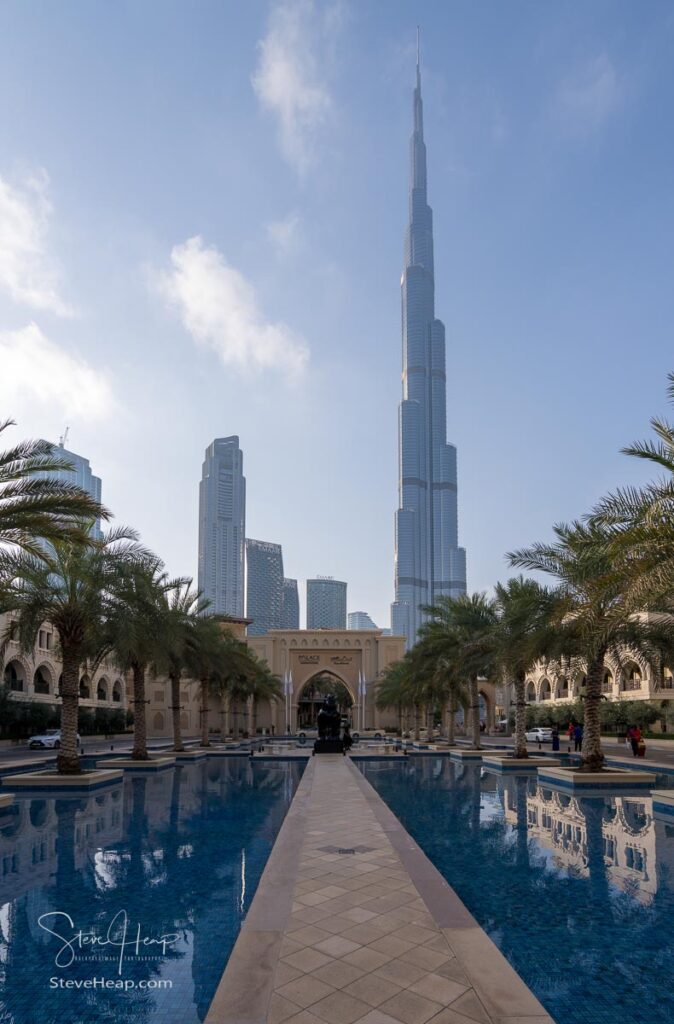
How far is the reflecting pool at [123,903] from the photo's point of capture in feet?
17.0

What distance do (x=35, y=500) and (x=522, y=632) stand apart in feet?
45.2

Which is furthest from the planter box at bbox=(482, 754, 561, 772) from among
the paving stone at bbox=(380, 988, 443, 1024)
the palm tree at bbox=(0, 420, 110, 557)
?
the paving stone at bbox=(380, 988, 443, 1024)

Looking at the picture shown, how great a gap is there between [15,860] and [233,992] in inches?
264

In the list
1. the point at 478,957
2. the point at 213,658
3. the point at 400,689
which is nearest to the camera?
the point at 478,957

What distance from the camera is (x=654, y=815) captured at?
46.7 feet

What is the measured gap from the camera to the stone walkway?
429cm

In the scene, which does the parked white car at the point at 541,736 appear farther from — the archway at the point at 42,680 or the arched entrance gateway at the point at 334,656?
the archway at the point at 42,680

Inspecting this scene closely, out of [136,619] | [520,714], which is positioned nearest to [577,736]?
[520,714]

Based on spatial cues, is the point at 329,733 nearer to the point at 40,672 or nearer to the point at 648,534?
the point at 648,534

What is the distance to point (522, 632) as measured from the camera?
20953 millimetres

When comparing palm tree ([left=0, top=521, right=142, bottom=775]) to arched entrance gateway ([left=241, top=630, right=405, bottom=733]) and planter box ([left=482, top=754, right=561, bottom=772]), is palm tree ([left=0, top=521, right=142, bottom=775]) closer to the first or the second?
planter box ([left=482, top=754, right=561, bottom=772])

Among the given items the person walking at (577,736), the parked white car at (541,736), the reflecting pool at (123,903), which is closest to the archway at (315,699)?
the parked white car at (541,736)

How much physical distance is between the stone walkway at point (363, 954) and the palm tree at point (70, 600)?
1177 cm

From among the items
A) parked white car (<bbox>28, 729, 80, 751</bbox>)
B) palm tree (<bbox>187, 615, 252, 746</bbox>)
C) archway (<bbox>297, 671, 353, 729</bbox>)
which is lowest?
archway (<bbox>297, 671, 353, 729</bbox>)
